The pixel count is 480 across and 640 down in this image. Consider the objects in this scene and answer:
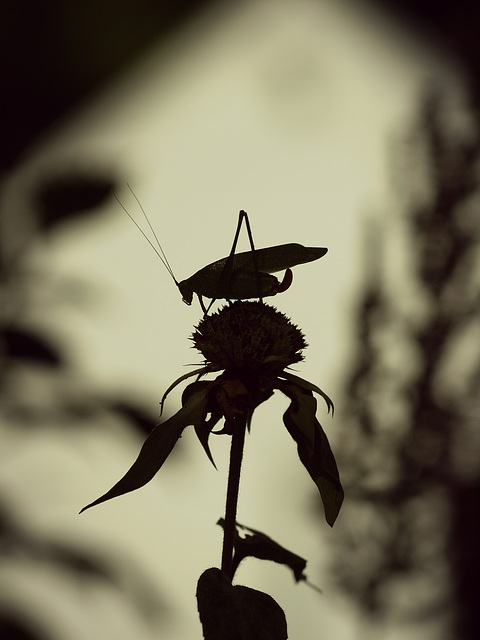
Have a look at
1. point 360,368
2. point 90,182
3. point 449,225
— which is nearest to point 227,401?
point 90,182

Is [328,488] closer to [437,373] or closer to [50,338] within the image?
[50,338]

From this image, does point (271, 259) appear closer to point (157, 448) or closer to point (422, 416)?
point (157, 448)

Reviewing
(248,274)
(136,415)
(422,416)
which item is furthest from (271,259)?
(422,416)

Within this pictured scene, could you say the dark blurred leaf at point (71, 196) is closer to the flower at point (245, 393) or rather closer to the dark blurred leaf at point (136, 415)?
the dark blurred leaf at point (136, 415)

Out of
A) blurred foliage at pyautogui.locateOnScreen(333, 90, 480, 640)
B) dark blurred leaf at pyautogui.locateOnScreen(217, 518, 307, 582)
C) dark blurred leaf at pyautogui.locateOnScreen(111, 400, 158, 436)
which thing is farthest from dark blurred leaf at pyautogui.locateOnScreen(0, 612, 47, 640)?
blurred foliage at pyautogui.locateOnScreen(333, 90, 480, 640)

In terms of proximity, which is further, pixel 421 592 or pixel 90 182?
pixel 421 592

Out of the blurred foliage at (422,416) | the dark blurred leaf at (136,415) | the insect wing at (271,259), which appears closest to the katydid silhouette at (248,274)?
the insect wing at (271,259)
